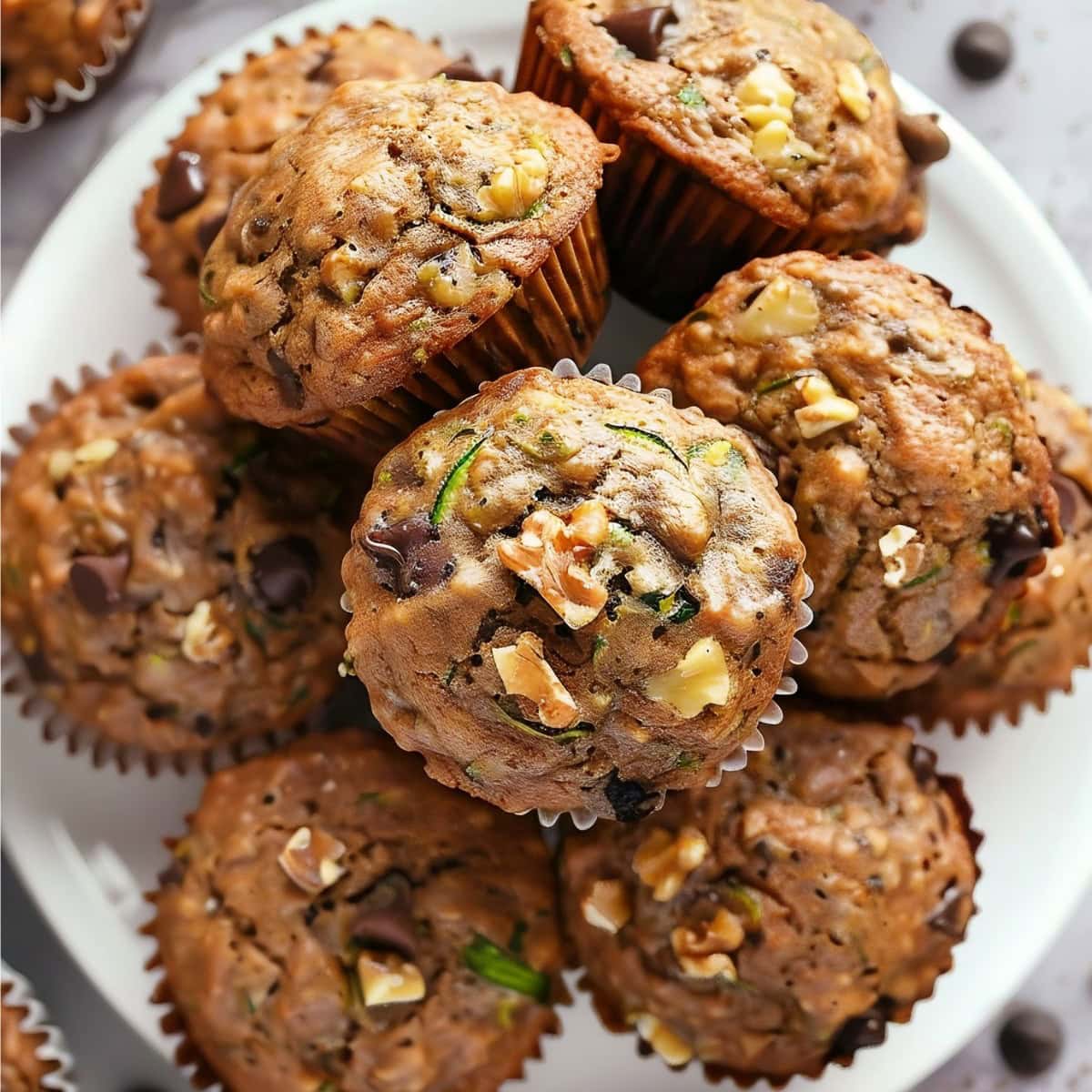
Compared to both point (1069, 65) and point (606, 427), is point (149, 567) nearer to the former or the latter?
point (606, 427)

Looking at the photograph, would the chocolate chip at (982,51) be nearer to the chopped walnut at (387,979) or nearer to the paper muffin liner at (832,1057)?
the paper muffin liner at (832,1057)

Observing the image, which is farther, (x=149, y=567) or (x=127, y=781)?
Answer: (x=127, y=781)

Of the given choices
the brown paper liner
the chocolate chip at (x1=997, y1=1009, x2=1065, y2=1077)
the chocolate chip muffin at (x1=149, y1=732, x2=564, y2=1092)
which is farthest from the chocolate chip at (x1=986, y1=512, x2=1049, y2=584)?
the chocolate chip at (x1=997, y1=1009, x2=1065, y2=1077)

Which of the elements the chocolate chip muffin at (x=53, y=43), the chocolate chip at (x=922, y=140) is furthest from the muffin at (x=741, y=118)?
the chocolate chip muffin at (x=53, y=43)

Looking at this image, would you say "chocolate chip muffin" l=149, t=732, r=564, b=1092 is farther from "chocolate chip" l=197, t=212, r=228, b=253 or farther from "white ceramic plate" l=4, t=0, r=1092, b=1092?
"chocolate chip" l=197, t=212, r=228, b=253

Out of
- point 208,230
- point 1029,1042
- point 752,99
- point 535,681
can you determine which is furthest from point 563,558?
point 1029,1042

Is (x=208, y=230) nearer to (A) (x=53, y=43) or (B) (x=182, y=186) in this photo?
(B) (x=182, y=186)

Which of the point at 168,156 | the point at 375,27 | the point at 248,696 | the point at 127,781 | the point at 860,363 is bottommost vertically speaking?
the point at 127,781

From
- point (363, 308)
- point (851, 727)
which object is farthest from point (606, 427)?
point (851, 727)
